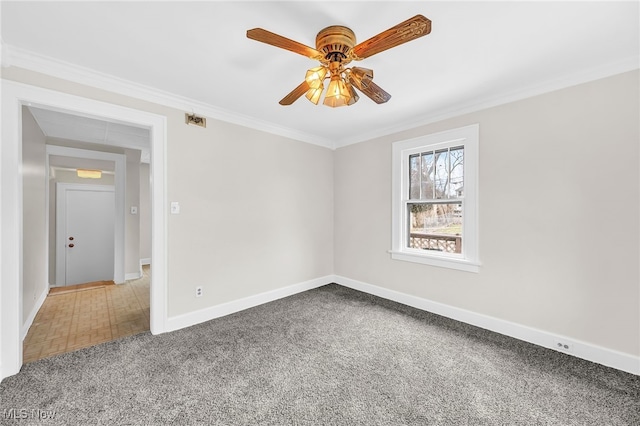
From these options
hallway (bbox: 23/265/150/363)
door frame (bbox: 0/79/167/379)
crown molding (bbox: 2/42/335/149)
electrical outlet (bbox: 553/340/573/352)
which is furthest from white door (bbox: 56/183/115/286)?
electrical outlet (bbox: 553/340/573/352)

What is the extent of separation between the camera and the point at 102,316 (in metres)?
3.21

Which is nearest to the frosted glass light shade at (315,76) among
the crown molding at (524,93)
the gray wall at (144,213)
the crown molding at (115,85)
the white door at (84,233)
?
the crown molding at (115,85)

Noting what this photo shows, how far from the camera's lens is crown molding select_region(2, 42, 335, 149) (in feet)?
6.59

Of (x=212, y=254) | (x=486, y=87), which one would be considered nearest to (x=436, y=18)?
(x=486, y=87)

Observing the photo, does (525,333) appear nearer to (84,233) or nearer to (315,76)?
(315,76)

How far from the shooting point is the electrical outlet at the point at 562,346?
231 centimetres

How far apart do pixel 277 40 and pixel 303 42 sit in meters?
0.53

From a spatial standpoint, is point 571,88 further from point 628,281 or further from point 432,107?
point 628,281

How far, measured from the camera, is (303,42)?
6.21 feet

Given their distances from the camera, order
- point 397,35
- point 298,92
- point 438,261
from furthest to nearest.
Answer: point 438,261
point 298,92
point 397,35

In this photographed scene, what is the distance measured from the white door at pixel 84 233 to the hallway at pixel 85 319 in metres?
1.02

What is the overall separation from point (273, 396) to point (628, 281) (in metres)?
2.92

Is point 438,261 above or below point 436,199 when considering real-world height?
below

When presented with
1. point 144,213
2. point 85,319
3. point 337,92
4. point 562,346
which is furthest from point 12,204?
point 144,213
